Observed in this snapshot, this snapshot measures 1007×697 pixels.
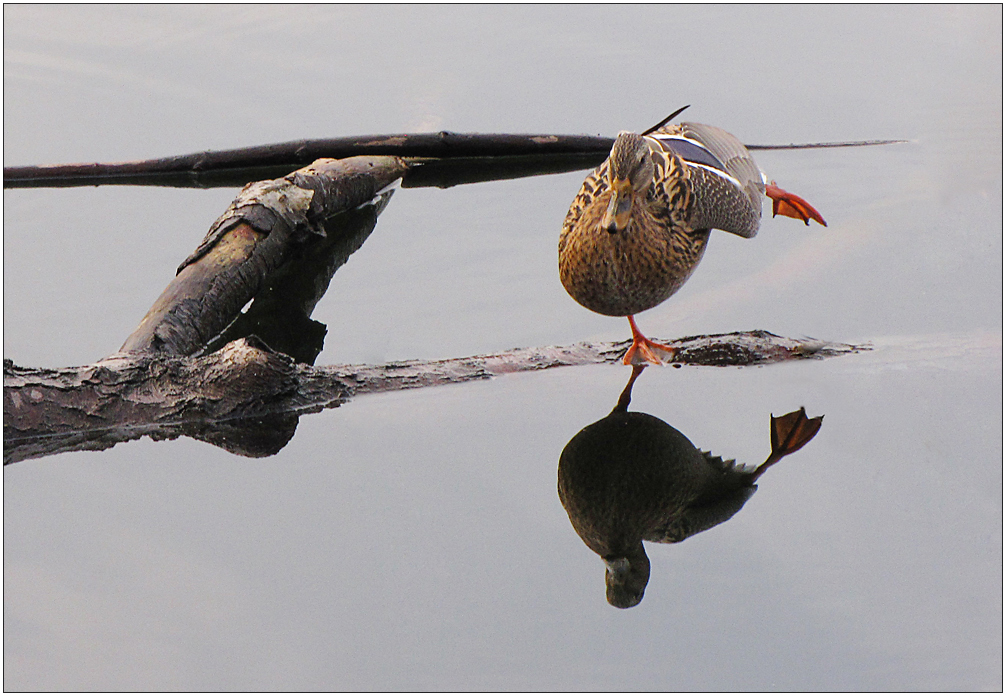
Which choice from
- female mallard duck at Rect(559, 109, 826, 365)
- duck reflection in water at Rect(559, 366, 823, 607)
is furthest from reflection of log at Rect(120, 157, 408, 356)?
duck reflection in water at Rect(559, 366, 823, 607)

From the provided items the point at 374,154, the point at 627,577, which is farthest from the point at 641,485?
the point at 374,154

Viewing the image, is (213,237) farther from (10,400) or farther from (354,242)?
(10,400)

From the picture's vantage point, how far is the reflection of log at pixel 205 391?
11.3ft

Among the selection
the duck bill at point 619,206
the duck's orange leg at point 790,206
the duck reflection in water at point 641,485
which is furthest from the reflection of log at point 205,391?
the duck's orange leg at point 790,206

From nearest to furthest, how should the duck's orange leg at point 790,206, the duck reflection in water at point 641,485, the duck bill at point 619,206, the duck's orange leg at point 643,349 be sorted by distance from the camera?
1. the duck reflection in water at point 641,485
2. the duck bill at point 619,206
3. the duck's orange leg at point 643,349
4. the duck's orange leg at point 790,206

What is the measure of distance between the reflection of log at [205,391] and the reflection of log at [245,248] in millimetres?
266

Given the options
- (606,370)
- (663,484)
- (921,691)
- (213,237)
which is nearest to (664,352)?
(606,370)

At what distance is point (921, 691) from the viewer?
9.21 ft

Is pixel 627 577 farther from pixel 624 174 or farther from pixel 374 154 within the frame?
pixel 374 154

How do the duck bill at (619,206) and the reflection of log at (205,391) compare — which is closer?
the reflection of log at (205,391)

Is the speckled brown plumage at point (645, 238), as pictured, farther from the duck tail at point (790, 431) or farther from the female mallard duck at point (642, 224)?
the duck tail at point (790, 431)

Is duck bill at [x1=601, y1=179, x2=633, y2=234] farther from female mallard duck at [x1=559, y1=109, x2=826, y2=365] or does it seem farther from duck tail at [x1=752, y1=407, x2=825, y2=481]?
duck tail at [x1=752, y1=407, x2=825, y2=481]

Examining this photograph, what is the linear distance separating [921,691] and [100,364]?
8.66ft

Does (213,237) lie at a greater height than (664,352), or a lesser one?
greater
